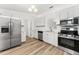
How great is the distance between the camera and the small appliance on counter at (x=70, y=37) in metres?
2.73

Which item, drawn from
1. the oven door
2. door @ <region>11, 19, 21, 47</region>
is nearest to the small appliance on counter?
the oven door

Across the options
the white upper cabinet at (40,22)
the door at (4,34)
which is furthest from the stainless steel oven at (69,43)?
the white upper cabinet at (40,22)

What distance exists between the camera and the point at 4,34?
10.9ft

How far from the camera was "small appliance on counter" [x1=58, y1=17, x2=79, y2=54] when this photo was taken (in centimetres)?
273

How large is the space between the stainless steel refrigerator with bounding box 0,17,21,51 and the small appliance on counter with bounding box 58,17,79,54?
2.28 m

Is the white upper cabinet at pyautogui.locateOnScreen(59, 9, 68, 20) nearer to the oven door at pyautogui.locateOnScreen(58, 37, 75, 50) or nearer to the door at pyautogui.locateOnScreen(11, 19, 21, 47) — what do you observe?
the oven door at pyautogui.locateOnScreen(58, 37, 75, 50)

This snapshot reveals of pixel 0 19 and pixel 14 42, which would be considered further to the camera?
pixel 14 42

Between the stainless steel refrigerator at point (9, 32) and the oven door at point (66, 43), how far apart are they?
2.29 m
